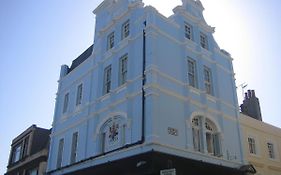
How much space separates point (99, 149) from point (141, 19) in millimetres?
7506

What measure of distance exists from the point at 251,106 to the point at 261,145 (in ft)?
14.5

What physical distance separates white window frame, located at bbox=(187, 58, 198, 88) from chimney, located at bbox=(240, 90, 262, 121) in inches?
382

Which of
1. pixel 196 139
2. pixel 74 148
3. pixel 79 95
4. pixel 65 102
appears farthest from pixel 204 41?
pixel 74 148

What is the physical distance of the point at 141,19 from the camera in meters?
18.0

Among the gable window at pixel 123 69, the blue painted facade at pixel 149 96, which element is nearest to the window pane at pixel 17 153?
the blue painted facade at pixel 149 96

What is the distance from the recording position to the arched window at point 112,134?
650 inches

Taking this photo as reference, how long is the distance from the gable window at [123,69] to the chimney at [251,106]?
12820mm

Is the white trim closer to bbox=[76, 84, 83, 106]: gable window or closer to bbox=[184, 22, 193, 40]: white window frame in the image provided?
bbox=[76, 84, 83, 106]: gable window

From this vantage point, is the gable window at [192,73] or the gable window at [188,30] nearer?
the gable window at [192,73]

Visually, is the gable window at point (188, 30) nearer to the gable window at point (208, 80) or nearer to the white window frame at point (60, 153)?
the gable window at point (208, 80)

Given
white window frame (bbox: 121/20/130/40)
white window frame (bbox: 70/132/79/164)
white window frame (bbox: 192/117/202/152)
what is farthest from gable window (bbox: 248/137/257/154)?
white window frame (bbox: 70/132/79/164)

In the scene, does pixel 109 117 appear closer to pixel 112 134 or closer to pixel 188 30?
pixel 112 134

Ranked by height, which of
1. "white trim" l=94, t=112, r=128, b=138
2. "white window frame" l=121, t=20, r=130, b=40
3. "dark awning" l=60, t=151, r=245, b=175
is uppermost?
"white window frame" l=121, t=20, r=130, b=40

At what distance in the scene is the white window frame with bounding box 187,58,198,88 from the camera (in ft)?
59.8
